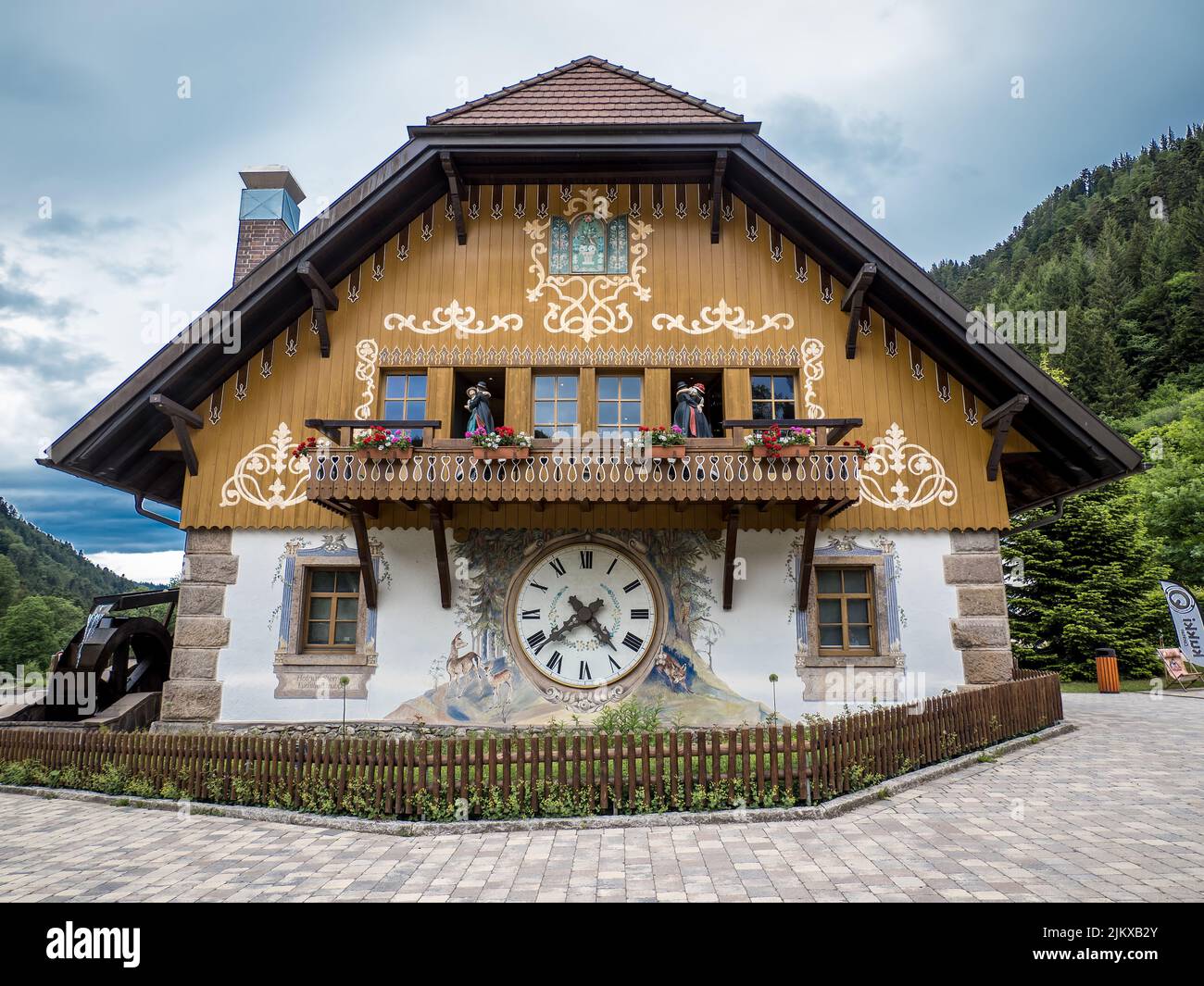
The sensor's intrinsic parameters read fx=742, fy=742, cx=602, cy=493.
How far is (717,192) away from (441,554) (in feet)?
25.1

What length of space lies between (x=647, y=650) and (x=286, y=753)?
5451mm

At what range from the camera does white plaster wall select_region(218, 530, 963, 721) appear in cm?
1175

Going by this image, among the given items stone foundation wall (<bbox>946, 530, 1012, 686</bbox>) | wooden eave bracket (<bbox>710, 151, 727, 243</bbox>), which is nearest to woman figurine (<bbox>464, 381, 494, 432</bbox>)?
wooden eave bracket (<bbox>710, 151, 727, 243</bbox>)

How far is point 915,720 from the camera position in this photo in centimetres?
962

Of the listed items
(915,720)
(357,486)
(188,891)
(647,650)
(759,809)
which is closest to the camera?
(188,891)

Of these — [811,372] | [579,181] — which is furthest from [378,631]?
[579,181]

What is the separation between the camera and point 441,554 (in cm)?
1177

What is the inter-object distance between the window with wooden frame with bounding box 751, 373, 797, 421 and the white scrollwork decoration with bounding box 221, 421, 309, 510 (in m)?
7.72

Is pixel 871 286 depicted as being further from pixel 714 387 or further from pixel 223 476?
pixel 223 476

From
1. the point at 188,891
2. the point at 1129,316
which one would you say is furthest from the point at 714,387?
the point at 1129,316

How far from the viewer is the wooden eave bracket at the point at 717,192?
481 inches

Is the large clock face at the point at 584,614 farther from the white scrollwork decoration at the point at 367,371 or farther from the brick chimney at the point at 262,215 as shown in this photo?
the brick chimney at the point at 262,215

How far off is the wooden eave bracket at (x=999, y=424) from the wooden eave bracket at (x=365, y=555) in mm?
10126

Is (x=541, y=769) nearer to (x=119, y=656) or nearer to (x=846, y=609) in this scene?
(x=846, y=609)
